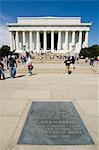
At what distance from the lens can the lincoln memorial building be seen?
79.6m

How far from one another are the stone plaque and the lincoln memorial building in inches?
2807

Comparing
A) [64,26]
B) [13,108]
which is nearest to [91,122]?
[13,108]

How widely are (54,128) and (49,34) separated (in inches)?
3348

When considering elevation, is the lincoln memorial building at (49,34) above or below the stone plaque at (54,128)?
above

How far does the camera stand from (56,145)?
388 cm

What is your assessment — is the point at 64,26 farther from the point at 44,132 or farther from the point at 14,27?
the point at 44,132

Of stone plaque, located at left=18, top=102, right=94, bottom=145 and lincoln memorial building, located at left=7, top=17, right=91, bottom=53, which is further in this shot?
lincoln memorial building, located at left=7, top=17, right=91, bottom=53

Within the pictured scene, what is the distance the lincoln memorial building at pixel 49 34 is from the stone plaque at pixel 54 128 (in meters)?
71.3

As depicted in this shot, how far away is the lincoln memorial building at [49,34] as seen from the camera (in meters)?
79.6

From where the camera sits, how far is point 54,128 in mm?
4535

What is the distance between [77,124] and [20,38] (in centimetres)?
→ 8463

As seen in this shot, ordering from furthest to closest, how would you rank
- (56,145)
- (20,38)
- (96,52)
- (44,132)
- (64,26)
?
(20,38)
(64,26)
(96,52)
(44,132)
(56,145)

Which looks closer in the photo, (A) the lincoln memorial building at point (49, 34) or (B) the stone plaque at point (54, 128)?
(B) the stone plaque at point (54, 128)

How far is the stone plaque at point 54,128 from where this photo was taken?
4039mm
